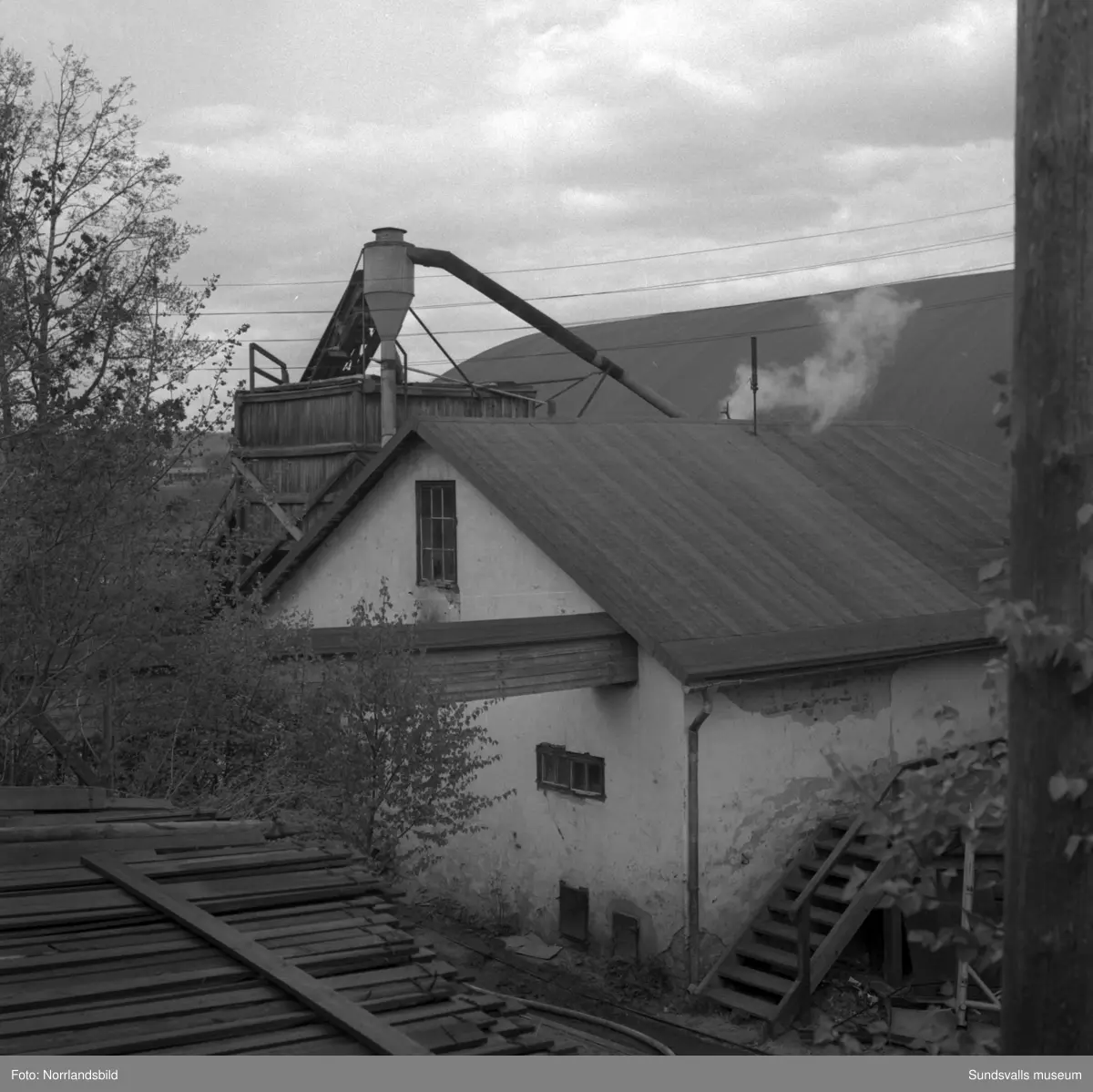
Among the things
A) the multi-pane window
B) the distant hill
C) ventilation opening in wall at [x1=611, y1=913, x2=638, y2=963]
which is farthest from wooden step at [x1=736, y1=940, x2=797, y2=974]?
the distant hill

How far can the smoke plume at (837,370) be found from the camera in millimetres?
37750

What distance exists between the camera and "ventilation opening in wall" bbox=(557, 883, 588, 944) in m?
16.4

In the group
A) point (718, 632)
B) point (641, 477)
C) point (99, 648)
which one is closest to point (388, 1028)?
point (99, 648)

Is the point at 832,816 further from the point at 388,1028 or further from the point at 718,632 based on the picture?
the point at 388,1028

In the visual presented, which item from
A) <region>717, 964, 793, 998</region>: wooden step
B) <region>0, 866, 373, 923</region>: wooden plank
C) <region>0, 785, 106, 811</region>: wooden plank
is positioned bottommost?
<region>717, 964, 793, 998</region>: wooden step

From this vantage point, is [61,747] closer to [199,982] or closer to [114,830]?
[114,830]

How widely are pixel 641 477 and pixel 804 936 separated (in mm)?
7310

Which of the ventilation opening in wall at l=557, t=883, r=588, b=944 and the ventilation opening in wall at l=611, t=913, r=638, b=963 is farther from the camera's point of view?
the ventilation opening in wall at l=557, t=883, r=588, b=944

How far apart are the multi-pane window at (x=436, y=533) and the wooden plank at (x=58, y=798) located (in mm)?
10651

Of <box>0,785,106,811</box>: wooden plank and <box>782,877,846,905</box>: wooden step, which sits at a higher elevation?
<box>0,785,106,811</box>: wooden plank

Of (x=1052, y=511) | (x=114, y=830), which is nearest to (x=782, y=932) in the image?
(x=114, y=830)

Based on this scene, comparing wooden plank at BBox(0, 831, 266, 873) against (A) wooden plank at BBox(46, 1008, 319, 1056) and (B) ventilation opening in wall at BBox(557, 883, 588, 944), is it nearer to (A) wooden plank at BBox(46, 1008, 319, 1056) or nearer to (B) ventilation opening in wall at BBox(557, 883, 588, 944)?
(A) wooden plank at BBox(46, 1008, 319, 1056)

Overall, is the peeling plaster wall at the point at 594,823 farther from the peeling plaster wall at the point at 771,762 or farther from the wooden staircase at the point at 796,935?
the wooden staircase at the point at 796,935

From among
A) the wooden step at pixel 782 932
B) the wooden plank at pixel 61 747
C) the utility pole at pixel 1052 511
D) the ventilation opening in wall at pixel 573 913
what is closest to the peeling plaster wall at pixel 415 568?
the ventilation opening in wall at pixel 573 913
